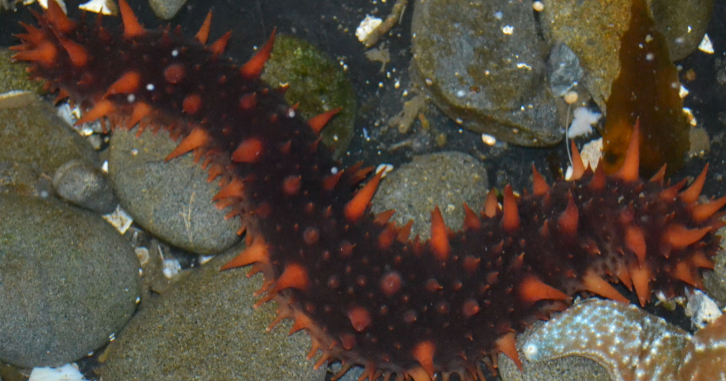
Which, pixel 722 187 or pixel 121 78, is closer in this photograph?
pixel 121 78

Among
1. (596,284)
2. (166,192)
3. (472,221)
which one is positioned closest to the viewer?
(596,284)

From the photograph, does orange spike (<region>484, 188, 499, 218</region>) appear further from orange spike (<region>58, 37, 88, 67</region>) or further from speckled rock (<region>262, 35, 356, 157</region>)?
orange spike (<region>58, 37, 88, 67</region>)

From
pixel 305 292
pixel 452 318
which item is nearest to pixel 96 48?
pixel 305 292

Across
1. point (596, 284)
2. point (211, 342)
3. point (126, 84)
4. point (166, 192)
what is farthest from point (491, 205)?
point (126, 84)

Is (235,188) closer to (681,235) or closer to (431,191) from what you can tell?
(431,191)

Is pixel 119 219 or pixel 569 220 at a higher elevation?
pixel 569 220

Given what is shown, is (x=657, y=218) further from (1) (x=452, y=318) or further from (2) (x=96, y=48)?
(2) (x=96, y=48)
